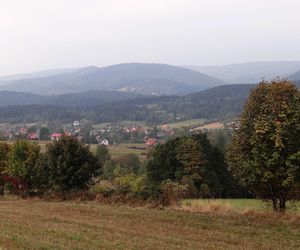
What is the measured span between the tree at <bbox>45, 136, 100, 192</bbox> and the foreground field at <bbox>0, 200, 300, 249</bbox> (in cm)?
1313

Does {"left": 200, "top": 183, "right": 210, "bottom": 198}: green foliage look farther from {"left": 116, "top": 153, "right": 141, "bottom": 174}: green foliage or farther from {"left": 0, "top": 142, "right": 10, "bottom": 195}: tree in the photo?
{"left": 116, "top": 153, "right": 141, "bottom": 174}: green foliage

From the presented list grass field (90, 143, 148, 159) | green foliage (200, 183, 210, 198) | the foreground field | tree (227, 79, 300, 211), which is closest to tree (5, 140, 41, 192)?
the foreground field

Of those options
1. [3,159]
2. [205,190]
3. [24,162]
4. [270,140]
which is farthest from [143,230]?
[205,190]

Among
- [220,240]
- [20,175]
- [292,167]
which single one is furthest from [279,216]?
[20,175]

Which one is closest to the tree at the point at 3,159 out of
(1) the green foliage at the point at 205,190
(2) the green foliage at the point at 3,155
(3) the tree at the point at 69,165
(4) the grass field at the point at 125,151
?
(2) the green foliage at the point at 3,155

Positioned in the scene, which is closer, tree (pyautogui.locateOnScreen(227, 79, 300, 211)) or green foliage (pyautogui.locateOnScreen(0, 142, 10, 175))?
tree (pyautogui.locateOnScreen(227, 79, 300, 211))

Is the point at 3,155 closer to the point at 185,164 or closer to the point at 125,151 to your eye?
the point at 185,164

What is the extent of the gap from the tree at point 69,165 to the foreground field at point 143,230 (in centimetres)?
1313

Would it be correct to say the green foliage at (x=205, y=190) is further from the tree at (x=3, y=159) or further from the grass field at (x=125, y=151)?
the grass field at (x=125, y=151)

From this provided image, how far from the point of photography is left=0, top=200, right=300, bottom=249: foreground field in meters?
14.2

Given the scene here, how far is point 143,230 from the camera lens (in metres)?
17.9

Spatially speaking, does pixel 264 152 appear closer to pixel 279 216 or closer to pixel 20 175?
pixel 279 216

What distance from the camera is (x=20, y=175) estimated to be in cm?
4112

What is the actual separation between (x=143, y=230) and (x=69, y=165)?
20598mm
